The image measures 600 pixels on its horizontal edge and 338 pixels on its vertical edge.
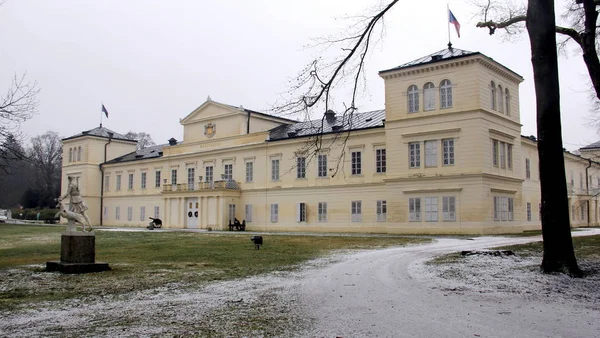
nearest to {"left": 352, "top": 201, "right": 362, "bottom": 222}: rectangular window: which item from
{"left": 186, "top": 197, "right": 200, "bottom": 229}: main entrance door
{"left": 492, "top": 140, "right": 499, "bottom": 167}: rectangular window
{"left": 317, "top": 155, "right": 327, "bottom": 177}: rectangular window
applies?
{"left": 317, "top": 155, "right": 327, "bottom": 177}: rectangular window

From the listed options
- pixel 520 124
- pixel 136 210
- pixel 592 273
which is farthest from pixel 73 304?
pixel 136 210

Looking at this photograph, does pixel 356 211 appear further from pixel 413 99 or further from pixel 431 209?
pixel 413 99

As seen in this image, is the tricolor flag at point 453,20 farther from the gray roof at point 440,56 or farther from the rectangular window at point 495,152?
the rectangular window at point 495,152

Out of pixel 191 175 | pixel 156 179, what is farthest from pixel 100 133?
pixel 191 175

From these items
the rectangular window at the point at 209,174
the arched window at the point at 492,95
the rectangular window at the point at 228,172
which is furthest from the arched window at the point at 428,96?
the rectangular window at the point at 209,174

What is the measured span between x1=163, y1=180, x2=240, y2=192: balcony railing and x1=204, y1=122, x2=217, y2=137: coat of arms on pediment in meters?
4.52

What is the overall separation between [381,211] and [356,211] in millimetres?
2067

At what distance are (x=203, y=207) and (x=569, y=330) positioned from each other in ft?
128

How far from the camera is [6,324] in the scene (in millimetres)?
7211

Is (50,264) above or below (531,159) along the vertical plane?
below

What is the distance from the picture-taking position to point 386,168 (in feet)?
112

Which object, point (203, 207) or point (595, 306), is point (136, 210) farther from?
point (595, 306)

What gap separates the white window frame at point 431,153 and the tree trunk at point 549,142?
2031 centimetres

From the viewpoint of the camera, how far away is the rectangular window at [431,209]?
3173 cm
